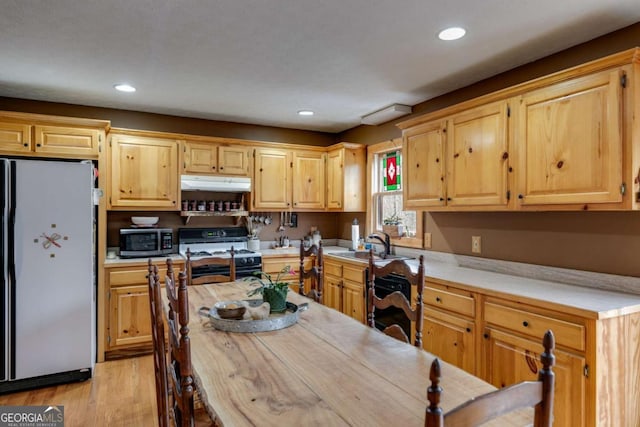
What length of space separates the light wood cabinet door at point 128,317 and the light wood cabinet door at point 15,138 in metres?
1.40

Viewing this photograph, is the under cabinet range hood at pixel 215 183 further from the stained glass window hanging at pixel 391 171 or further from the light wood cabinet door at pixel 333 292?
the stained glass window hanging at pixel 391 171

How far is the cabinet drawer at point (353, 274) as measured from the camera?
359 centimetres

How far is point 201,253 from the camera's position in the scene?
420cm

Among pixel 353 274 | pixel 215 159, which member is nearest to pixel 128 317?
pixel 215 159

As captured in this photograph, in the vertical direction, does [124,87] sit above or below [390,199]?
above

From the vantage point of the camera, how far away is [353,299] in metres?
3.72

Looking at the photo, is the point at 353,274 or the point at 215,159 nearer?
the point at 353,274

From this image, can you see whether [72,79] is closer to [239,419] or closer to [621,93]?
[239,419]

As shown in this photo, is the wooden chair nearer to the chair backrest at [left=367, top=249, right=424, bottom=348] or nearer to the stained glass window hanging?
the chair backrest at [left=367, top=249, right=424, bottom=348]

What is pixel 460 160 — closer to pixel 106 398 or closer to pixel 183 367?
pixel 183 367

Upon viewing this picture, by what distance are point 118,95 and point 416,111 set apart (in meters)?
2.77

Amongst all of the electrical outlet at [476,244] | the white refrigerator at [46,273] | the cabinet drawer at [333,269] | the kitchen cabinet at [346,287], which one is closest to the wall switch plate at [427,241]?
the electrical outlet at [476,244]

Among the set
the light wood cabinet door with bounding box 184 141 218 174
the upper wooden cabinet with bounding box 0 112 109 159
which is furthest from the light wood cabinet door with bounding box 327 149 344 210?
the upper wooden cabinet with bounding box 0 112 109 159

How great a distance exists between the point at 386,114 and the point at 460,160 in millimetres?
1242
